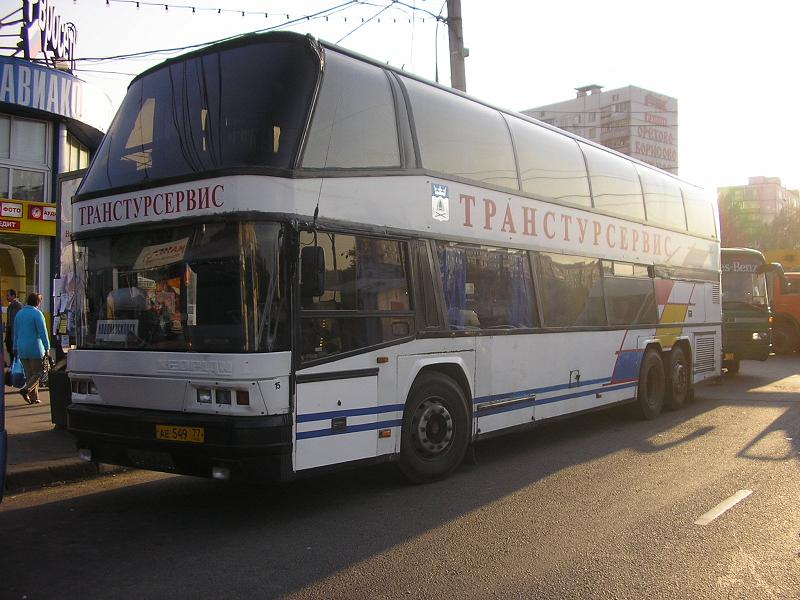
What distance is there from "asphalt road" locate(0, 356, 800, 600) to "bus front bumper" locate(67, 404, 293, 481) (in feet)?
1.59

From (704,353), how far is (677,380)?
1.42m

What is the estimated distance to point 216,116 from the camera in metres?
5.84

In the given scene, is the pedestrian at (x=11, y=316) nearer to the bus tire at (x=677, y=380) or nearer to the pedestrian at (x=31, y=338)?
the pedestrian at (x=31, y=338)

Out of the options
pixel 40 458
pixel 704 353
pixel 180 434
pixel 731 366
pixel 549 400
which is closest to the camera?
pixel 180 434

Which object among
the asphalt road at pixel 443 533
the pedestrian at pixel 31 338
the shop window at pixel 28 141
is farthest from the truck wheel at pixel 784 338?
the shop window at pixel 28 141

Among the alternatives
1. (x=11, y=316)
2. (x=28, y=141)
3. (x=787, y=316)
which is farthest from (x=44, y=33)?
Result: (x=787, y=316)

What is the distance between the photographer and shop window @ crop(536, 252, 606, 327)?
8.73 metres

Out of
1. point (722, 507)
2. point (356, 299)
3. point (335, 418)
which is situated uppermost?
point (356, 299)

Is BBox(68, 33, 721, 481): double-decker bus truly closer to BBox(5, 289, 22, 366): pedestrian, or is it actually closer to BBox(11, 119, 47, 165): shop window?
BBox(5, 289, 22, 366): pedestrian

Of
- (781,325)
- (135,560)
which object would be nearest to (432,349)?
(135,560)

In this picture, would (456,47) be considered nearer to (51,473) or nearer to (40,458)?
(40,458)

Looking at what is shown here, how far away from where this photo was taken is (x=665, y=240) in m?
11.9

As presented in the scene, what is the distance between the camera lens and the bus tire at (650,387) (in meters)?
10.9

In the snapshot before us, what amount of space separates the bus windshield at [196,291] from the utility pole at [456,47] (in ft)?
30.7
